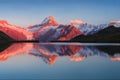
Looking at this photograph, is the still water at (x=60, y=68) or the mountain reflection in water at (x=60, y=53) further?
the mountain reflection in water at (x=60, y=53)

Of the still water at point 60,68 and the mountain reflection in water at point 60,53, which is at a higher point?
the mountain reflection in water at point 60,53

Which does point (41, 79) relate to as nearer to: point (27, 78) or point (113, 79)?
point (27, 78)

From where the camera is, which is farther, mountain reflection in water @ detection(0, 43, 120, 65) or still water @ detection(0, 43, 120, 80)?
mountain reflection in water @ detection(0, 43, 120, 65)

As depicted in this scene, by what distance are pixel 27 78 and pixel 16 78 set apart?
3.81 feet

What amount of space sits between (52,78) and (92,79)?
3.88 metres

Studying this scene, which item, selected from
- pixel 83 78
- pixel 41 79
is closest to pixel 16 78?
pixel 41 79

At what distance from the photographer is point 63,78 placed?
28703 mm

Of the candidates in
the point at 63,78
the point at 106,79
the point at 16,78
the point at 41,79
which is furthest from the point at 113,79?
the point at 16,78

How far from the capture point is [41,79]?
1097 inches

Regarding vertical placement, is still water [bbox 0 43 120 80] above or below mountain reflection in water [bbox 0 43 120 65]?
below

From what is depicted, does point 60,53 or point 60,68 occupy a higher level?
point 60,53

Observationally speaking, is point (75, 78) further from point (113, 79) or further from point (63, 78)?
point (113, 79)

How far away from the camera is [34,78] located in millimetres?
28578

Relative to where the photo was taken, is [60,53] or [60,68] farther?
[60,53]
